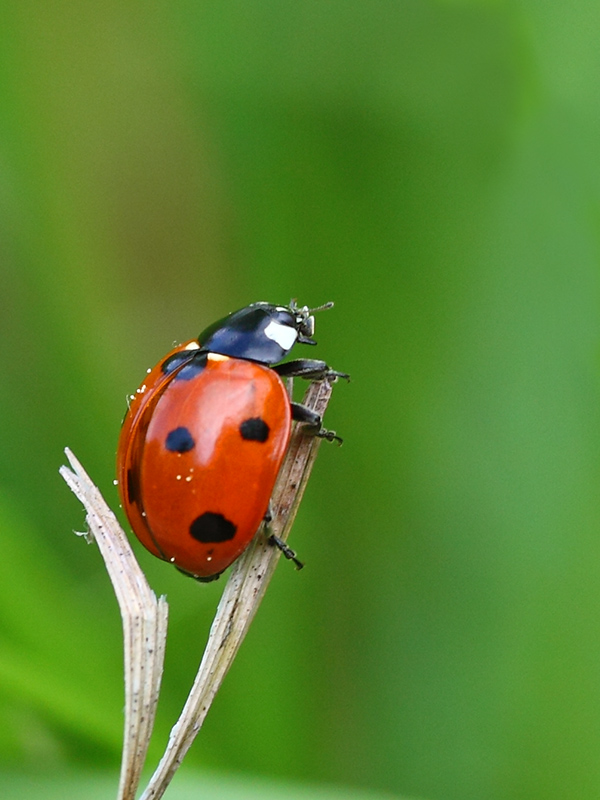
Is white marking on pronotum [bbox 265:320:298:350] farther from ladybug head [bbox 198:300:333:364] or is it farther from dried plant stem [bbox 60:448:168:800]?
dried plant stem [bbox 60:448:168:800]

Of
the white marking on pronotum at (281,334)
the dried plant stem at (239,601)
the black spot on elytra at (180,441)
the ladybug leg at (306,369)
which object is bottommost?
the dried plant stem at (239,601)

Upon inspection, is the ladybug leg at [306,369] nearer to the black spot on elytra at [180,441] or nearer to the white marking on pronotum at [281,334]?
the white marking on pronotum at [281,334]

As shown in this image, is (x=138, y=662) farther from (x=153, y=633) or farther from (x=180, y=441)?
(x=180, y=441)

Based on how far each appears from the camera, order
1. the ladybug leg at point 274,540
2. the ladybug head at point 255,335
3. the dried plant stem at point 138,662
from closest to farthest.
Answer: the dried plant stem at point 138,662 < the ladybug leg at point 274,540 < the ladybug head at point 255,335

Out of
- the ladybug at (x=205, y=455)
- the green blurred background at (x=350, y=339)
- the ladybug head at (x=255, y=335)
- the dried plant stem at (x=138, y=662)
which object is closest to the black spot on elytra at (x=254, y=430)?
the ladybug at (x=205, y=455)

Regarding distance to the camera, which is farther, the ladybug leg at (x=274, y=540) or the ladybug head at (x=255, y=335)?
the ladybug head at (x=255, y=335)

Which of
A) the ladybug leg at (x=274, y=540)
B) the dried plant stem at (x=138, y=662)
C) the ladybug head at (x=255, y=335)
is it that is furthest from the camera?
the ladybug head at (x=255, y=335)

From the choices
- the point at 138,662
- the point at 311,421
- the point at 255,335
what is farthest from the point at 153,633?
the point at 255,335
